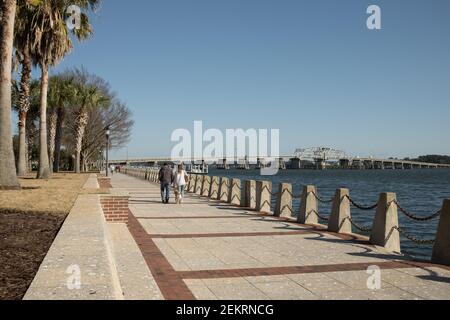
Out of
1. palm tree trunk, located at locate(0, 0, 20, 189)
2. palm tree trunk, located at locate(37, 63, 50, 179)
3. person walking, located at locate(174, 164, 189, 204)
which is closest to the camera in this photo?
palm tree trunk, located at locate(0, 0, 20, 189)

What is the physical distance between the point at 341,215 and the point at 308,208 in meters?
1.72

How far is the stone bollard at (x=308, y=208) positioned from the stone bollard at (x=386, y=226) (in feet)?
10.9

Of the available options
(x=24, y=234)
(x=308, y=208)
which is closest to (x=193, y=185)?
(x=308, y=208)

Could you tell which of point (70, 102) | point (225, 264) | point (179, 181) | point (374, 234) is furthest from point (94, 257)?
point (70, 102)

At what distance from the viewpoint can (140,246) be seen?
932 cm

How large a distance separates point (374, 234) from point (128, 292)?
6.21 meters

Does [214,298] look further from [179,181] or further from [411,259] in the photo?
[179,181]

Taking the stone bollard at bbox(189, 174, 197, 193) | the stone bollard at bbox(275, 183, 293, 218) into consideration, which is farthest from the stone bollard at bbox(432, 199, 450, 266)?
the stone bollard at bbox(189, 174, 197, 193)

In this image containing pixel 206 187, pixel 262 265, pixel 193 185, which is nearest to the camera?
pixel 262 265

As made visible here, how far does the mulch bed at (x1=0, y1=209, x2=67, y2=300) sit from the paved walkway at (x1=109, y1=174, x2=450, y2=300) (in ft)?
4.19

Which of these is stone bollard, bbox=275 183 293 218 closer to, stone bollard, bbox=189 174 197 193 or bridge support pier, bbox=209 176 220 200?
bridge support pier, bbox=209 176 220 200

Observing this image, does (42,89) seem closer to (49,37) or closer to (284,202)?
(49,37)

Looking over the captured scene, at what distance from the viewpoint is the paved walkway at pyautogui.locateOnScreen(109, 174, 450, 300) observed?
6.18 m

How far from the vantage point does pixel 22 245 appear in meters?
7.38
